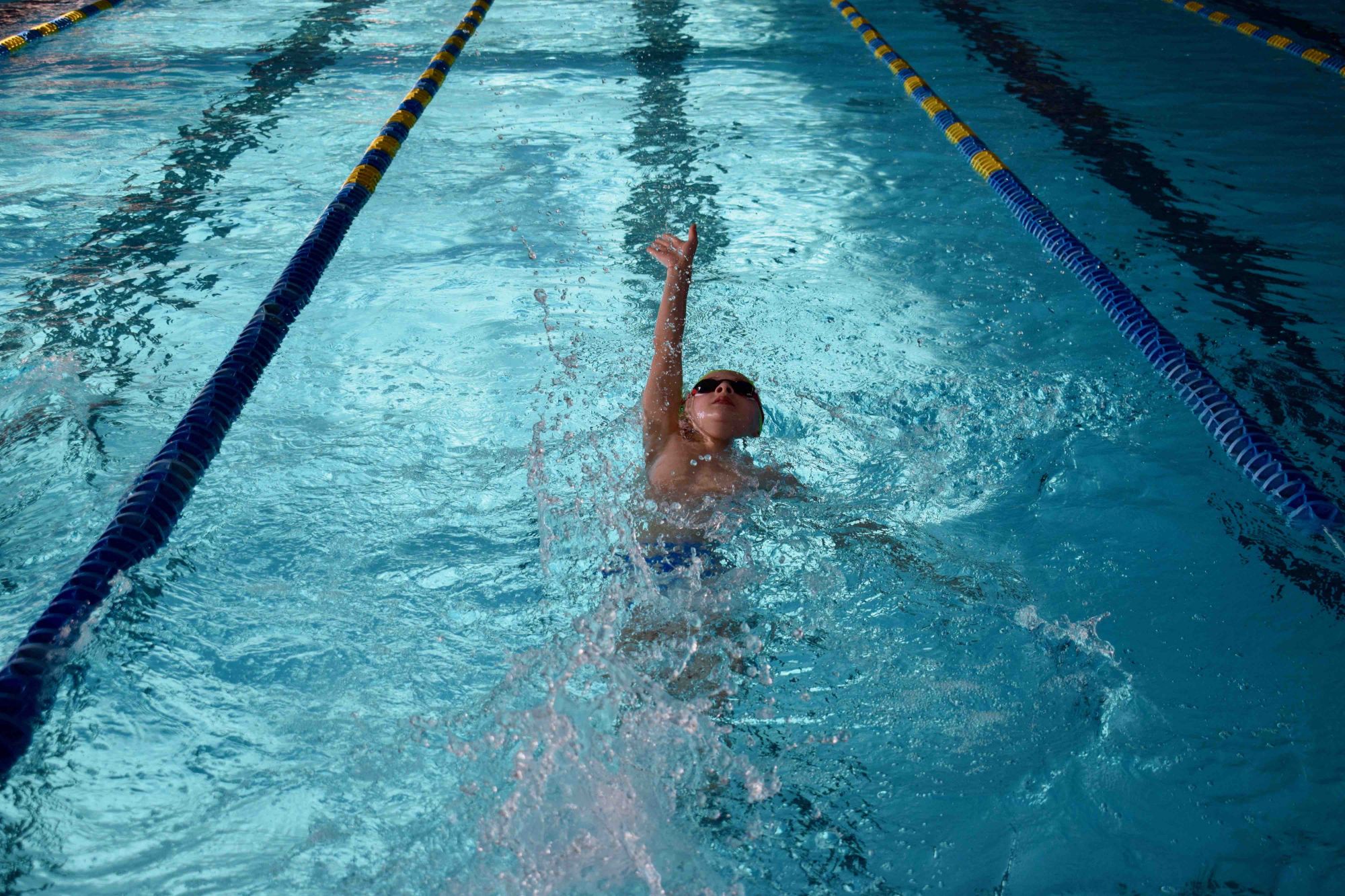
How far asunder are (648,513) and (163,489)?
110cm

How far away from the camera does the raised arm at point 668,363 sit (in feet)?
8.70

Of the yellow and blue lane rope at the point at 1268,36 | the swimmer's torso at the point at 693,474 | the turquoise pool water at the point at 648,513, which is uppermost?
the yellow and blue lane rope at the point at 1268,36

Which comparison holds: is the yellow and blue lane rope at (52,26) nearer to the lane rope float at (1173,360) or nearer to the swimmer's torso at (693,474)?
the lane rope float at (1173,360)

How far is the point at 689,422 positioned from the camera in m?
2.74

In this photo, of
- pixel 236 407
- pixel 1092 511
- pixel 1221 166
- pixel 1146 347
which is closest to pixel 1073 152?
pixel 1221 166

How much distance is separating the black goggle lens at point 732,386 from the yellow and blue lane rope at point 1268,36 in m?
5.73

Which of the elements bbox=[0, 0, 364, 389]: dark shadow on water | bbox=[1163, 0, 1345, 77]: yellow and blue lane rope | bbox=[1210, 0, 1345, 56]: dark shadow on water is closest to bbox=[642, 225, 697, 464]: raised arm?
bbox=[0, 0, 364, 389]: dark shadow on water

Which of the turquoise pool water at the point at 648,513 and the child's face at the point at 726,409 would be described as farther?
the child's face at the point at 726,409

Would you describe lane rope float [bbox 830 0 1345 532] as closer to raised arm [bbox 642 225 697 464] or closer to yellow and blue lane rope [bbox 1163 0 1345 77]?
raised arm [bbox 642 225 697 464]

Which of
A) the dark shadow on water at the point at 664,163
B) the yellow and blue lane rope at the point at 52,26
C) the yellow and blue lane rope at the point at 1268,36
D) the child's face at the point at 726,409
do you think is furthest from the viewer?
the yellow and blue lane rope at the point at 52,26

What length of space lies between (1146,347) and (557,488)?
6.32ft

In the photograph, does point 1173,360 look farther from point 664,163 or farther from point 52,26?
point 52,26

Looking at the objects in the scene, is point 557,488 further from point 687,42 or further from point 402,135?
point 687,42

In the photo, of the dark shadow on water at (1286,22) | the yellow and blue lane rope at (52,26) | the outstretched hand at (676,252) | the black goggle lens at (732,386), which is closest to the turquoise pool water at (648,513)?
the black goggle lens at (732,386)
